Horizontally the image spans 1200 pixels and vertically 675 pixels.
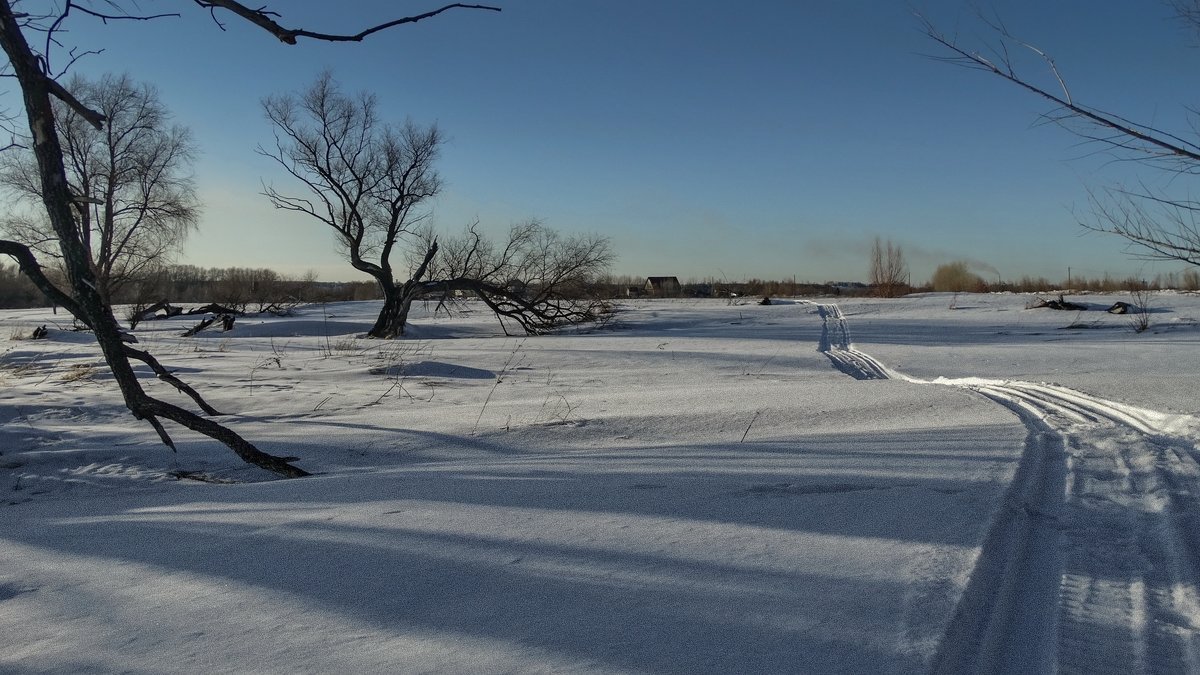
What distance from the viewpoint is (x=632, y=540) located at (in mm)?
2160

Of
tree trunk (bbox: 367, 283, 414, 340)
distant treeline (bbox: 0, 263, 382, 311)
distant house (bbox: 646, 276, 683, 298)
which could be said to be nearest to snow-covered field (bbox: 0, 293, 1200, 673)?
tree trunk (bbox: 367, 283, 414, 340)

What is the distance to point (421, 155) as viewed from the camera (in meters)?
19.7

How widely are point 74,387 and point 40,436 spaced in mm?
2815

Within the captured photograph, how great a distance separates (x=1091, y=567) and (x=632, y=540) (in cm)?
130

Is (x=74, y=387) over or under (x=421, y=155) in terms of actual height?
under

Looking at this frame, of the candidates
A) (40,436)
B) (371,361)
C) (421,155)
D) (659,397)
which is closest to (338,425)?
(40,436)

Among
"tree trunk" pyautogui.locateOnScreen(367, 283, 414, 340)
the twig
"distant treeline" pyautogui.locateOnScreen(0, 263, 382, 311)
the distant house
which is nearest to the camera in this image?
the twig

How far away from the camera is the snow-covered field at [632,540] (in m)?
1.53

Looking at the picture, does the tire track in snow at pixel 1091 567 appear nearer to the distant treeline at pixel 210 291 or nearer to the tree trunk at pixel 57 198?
the tree trunk at pixel 57 198

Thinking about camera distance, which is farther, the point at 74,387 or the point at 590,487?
the point at 74,387

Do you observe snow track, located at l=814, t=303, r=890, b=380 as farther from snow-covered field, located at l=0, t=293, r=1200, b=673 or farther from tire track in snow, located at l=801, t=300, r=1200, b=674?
tire track in snow, located at l=801, t=300, r=1200, b=674

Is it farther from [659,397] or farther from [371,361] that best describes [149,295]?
[659,397]

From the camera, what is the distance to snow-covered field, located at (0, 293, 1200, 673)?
153 cm

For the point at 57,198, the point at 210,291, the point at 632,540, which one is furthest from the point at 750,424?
the point at 210,291
